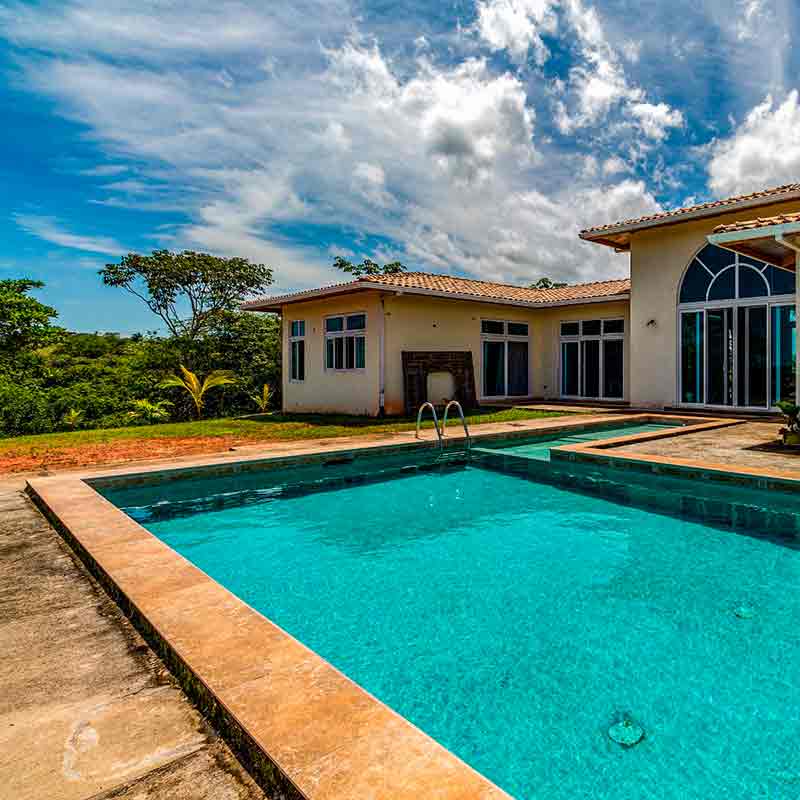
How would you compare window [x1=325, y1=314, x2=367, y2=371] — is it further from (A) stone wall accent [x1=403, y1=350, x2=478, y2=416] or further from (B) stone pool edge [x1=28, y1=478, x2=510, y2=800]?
(B) stone pool edge [x1=28, y1=478, x2=510, y2=800]

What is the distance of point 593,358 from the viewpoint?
16516 mm

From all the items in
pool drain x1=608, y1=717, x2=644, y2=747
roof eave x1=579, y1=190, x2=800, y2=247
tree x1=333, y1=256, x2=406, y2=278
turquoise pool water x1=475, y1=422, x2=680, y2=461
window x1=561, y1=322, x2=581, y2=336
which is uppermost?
tree x1=333, y1=256, x2=406, y2=278

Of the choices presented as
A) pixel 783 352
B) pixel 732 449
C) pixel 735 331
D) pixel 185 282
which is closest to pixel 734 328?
pixel 735 331

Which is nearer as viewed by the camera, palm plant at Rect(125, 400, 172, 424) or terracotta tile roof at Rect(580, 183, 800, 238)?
terracotta tile roof at Rect(580, 183, 800, 238)

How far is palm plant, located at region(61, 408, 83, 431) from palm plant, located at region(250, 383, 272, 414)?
17.1ft

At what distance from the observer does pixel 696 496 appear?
19.5ft

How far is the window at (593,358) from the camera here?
52.2 ft

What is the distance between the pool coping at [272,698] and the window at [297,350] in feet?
41.7

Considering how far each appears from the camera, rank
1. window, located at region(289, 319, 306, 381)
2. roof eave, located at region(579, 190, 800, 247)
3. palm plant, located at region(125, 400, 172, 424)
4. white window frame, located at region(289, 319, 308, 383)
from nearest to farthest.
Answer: roof eave, located at region(579, 190, 800, 247) < white window frame, located at region(289, 319, 308, 383) < window, located at region(289, 319, 306, 381) < palm plant, located at region(125, 400, 172, 424)

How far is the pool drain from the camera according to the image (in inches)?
87.5

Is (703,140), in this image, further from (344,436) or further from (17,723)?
(17,723)

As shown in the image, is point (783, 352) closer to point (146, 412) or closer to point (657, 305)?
point (657, 305)

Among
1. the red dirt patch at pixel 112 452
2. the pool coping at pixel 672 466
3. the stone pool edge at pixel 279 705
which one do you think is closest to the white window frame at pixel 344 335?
the red dirt patch at pixel 112 452

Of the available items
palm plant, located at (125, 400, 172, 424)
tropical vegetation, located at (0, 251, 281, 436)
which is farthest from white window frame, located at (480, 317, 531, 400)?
palm plant, located at (125, 400, 172, 424)
